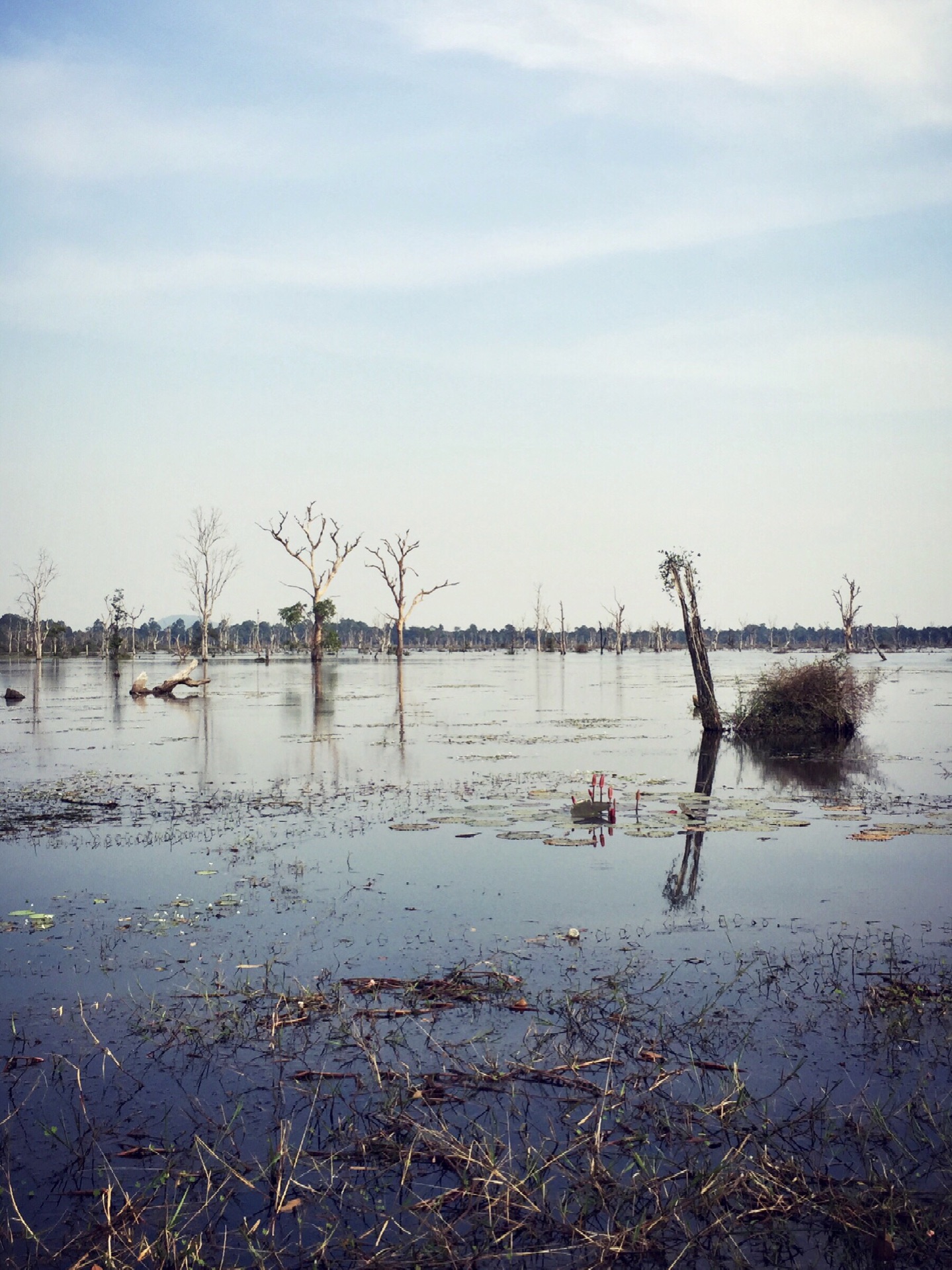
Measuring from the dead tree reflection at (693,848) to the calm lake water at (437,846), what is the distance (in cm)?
5

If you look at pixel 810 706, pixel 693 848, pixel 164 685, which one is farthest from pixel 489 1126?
pixel 164 685

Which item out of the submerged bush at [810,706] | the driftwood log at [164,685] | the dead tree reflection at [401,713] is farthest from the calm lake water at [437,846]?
the driftwood log at [164,685]

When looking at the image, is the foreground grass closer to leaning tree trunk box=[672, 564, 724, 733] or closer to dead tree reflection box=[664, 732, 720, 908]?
dead tree reflection box=[664, 732, 720, 908]

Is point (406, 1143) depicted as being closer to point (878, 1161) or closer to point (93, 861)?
point (878, 1161)

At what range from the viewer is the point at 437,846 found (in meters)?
12.0

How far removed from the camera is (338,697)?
138 ft

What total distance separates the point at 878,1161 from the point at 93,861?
897 cm

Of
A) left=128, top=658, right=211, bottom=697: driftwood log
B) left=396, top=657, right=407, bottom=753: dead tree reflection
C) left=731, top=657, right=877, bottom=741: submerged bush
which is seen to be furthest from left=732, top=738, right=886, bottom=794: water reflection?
left=128, top=658, right=211, bottom=697: driftwood log

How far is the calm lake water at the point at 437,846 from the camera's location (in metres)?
8.45

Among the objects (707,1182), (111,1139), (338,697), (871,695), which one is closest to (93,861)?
(111,1139)

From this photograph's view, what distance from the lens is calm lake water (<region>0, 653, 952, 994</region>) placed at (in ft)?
27.7

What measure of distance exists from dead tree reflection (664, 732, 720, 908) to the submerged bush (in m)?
6.09

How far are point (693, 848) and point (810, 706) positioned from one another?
14.9 metres

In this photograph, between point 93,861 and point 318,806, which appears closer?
point 93,861
